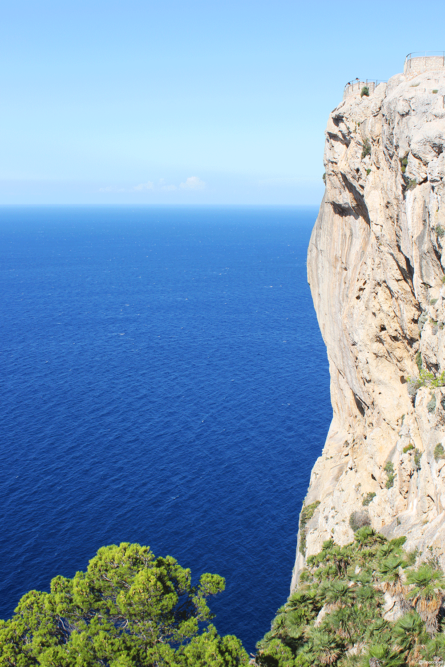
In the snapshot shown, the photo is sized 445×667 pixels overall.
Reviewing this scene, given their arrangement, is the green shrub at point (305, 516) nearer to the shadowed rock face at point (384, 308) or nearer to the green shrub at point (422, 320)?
the shadowed rock face at point (384, 308)

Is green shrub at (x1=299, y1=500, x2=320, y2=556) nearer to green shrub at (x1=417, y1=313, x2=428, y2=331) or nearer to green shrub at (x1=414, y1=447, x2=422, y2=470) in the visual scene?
green shrub at (x1=414, y1=447, x2=422, y2=470)

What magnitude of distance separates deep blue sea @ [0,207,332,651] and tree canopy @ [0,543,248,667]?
27319 mm

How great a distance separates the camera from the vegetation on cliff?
70.0ft

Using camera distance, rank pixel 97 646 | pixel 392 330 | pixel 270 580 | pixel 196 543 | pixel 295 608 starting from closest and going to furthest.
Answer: pixel 97 646 < pixel 295 608 < pixel 392 330 < pixel 270 580 < pixel 196 543

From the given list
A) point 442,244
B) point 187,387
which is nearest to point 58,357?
point 187,387

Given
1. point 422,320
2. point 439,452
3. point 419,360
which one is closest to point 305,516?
point 419,360

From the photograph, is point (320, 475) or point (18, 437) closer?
point (320, 475)

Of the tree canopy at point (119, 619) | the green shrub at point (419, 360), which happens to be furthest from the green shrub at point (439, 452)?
the tree canopy at point (119, 619)

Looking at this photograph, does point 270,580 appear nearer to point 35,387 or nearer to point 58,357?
point 35,387

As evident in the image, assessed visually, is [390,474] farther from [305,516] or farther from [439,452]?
[305,516]

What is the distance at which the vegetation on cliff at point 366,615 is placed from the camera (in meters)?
21.3

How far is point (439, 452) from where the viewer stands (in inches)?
1014

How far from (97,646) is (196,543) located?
37.9 metres

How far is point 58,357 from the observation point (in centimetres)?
11300
